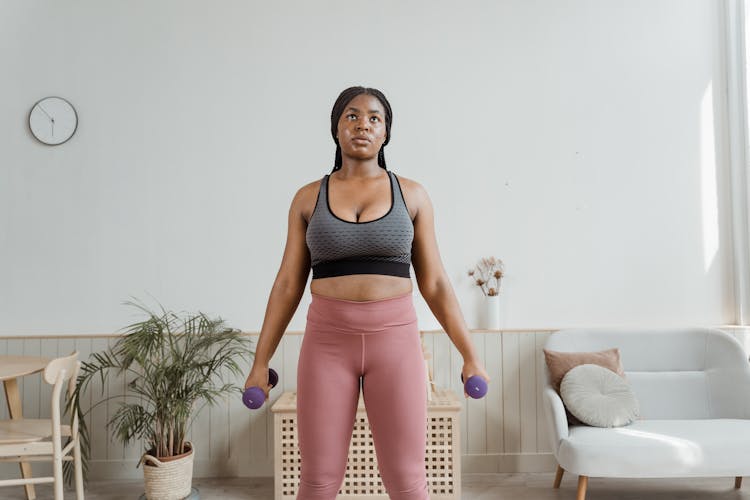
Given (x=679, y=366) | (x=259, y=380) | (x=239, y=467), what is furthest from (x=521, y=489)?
(x=259, y=380)

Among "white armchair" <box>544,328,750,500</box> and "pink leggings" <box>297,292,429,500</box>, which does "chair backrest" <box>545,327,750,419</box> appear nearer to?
"white armchair" <box>544,328,750,500</box>

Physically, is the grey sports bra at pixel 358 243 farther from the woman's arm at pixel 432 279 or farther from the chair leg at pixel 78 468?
the chair leg at pixel 78 468

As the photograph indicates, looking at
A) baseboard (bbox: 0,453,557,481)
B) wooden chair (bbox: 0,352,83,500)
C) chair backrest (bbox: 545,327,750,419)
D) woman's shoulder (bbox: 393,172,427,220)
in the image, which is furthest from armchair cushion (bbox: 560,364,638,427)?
wooden chair (bbox: 0,352,83,500)

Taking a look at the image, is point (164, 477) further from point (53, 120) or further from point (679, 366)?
point (679, 366)

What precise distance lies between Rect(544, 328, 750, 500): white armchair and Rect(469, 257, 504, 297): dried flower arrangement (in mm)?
441

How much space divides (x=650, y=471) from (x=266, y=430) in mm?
1931

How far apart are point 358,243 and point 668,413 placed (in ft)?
7.80

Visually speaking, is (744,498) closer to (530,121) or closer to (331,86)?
(530,121)

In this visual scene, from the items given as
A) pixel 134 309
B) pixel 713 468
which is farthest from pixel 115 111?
pixel 713 468

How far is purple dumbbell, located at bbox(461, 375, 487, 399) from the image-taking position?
139cm

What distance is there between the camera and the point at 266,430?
11.1 feet

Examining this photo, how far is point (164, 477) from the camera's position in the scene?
9.34ft

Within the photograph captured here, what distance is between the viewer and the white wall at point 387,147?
11.3 feet

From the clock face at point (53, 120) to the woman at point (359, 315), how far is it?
8.31ft
